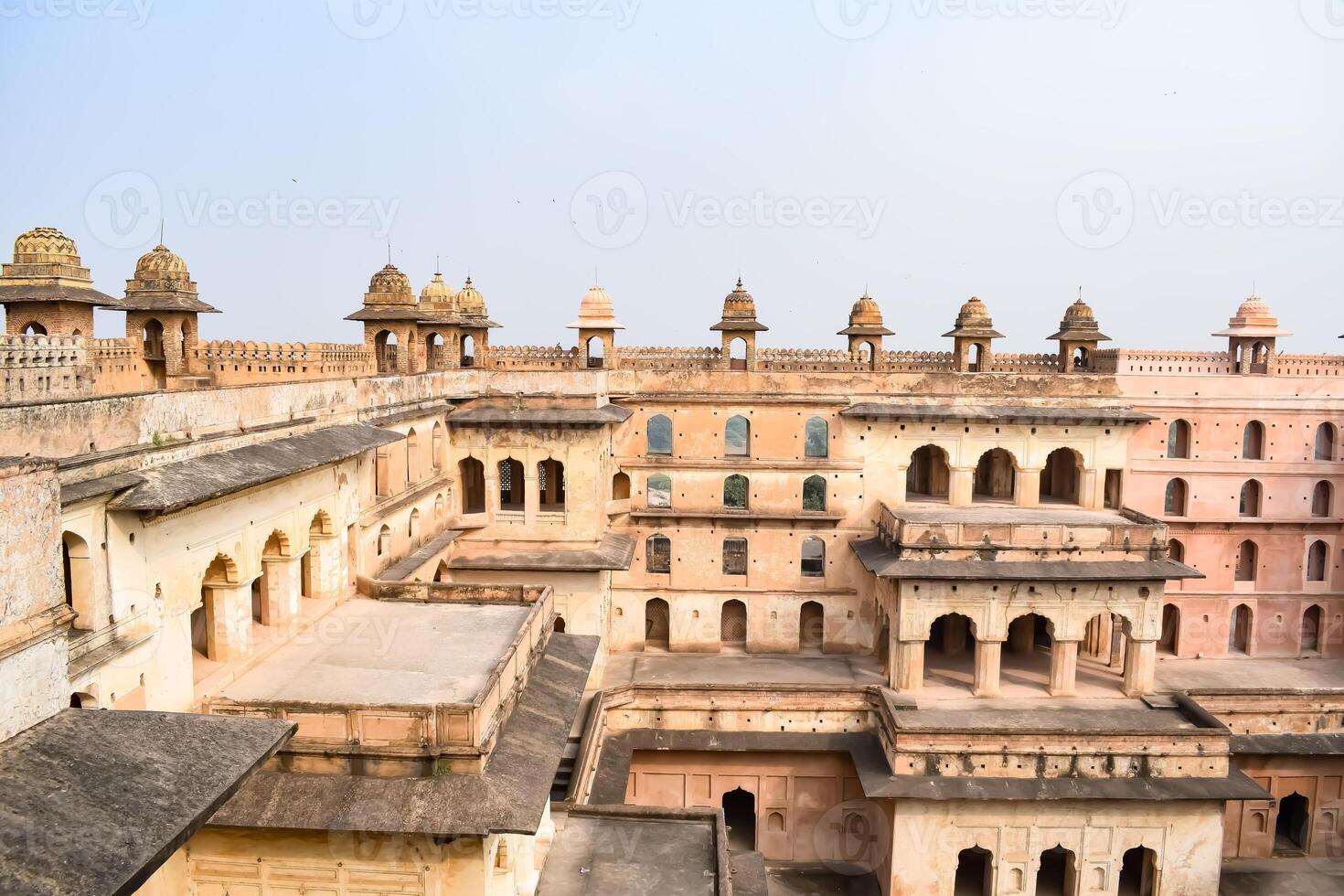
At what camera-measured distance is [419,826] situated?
33.9ft

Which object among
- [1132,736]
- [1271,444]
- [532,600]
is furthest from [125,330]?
[1271,444]

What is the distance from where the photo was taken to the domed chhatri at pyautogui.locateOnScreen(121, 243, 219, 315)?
23469 mm

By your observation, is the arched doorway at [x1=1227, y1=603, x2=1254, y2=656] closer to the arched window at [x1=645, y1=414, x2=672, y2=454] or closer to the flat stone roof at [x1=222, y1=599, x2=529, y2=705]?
the arched window at [x1=645, y1=414, x2=672, y2=454]

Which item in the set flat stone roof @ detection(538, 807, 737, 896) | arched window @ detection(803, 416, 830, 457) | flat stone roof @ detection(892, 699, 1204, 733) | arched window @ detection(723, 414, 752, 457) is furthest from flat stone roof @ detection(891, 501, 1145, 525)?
flat stone roof @ detection(538, 807, 737, 896)

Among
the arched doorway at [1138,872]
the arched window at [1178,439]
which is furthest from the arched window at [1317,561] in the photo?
the arched doorway at [1138,872]

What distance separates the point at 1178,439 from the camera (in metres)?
28.9

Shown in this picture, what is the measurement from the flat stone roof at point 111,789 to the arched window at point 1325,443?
3042 centimetres

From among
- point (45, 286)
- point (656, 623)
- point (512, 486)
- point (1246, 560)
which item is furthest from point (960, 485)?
point (45, 286)

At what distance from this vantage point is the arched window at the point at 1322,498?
28.9 metres

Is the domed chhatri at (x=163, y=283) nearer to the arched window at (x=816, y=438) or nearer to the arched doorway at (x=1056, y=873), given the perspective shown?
the arched window at (x=816, y=438)

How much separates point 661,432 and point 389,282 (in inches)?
372

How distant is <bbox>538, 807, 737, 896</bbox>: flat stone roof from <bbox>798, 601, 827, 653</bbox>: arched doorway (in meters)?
12.6

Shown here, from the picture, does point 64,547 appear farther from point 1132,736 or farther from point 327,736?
point 1132,736

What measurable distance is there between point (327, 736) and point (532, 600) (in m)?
6.03
